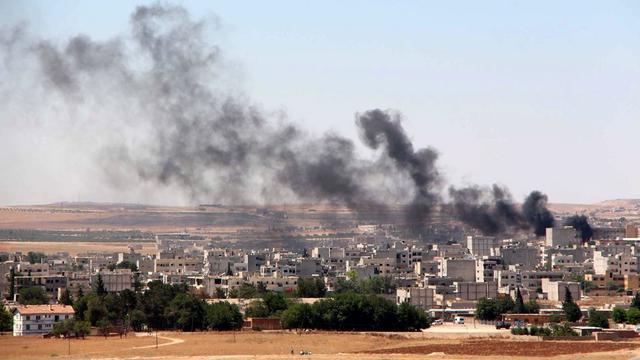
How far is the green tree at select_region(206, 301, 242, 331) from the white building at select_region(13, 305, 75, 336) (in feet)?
28.1

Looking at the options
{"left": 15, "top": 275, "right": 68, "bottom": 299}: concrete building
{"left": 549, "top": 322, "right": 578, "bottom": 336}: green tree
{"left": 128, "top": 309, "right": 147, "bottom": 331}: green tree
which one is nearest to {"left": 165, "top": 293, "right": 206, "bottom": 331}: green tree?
{"left": 128, "top": 309, "right": 147, "bottom": 331}: green tree

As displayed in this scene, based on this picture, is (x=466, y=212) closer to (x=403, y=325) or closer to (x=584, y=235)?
(x=584, y=235)

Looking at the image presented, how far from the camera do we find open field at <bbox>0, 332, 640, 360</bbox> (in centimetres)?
7862

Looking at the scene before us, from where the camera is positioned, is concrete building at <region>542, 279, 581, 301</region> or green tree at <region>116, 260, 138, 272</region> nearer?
concrete building at <region>542, 279, 581, 301</region>

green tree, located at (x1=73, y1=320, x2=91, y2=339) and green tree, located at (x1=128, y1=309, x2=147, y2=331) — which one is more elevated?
green tree, located at (x1=128, y1=309, x2=147, y2=331)

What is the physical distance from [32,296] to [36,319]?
23.1m

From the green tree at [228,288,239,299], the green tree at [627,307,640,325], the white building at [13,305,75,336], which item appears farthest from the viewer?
the green tree at [228,288,239,299]

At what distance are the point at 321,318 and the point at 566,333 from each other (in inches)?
620

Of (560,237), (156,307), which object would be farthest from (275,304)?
(560,237)

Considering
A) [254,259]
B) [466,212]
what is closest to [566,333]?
[254,259]

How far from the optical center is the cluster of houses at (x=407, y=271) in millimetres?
127375

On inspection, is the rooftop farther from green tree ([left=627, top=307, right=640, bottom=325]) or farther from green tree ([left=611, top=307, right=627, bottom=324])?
green tree ([left=627, top=307, right=640, bottom=325])

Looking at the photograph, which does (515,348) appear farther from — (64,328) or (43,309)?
(43,309)

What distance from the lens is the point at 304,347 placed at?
275ft
